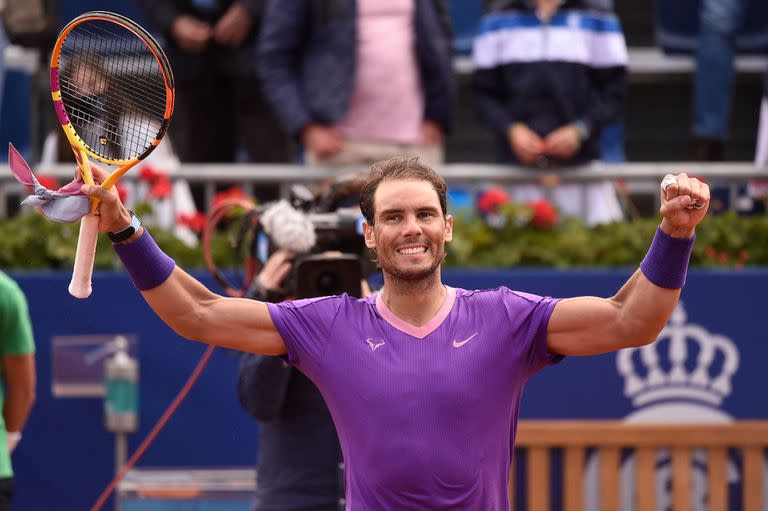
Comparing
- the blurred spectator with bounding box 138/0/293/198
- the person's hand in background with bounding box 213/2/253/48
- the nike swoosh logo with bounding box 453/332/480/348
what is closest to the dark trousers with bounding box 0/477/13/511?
the nike swoosh logo with bounding box 453/332/480/348

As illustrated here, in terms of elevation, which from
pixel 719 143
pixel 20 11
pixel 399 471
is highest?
pixel 20 11

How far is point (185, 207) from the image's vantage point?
7.02 meters

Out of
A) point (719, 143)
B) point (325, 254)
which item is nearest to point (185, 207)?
point (325, 254)

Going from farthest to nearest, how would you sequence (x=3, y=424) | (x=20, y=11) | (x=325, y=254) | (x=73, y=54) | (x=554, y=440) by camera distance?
(x=20, y=11) → (x=554, y=440) → (x=3, y=424) → (x=325, y=254) → (x=73, y=54)

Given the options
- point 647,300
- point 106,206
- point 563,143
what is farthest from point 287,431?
point 563,143

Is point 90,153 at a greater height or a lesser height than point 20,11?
lesser

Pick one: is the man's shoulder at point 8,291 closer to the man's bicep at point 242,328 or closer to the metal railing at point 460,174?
the man's bicep at point 242,328

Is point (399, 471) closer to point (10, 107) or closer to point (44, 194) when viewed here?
point (44, 194)

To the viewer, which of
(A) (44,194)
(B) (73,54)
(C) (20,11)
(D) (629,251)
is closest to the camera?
(A) (44,194)

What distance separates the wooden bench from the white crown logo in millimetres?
296

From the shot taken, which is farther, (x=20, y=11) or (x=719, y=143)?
(x=719, y=143)

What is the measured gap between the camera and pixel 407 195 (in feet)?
11.9

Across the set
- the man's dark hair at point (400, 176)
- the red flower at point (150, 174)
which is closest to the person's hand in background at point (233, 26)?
the red flower at point (150, 174)

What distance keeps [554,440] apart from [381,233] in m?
2.79
